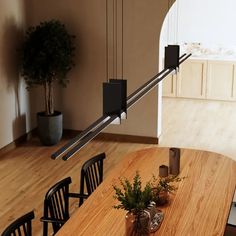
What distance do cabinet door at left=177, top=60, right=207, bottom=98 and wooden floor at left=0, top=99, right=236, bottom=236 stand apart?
1.08ft

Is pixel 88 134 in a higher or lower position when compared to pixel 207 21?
lower

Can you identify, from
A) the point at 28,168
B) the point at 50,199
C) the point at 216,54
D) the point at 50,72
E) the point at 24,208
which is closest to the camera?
the point at 50,199

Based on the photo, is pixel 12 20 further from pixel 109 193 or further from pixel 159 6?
pixel 109 193

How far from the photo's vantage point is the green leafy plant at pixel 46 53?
687cm

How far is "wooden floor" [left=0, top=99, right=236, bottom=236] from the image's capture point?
5621mm

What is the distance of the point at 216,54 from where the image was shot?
34.1ft

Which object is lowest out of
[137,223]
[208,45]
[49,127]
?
[49,127]

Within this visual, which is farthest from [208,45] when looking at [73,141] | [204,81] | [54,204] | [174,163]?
[73,141]

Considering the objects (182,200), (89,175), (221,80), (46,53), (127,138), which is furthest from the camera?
(221,80)

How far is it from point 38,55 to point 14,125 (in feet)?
3.77

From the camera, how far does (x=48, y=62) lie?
6906 mm

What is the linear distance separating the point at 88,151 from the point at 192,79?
156 inches

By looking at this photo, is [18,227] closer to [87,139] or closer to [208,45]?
[87,139]

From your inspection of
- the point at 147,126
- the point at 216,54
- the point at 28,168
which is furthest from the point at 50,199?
the point at 216,54
